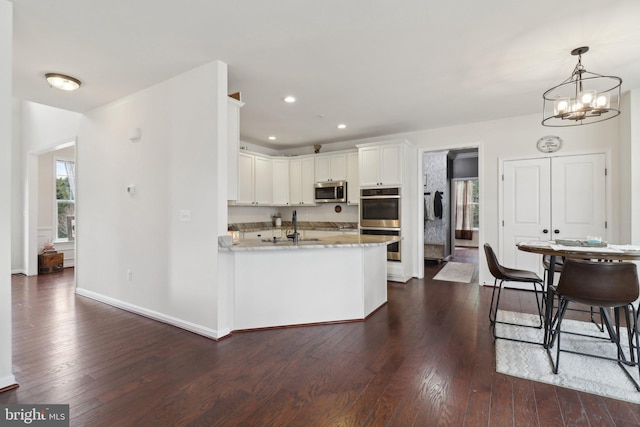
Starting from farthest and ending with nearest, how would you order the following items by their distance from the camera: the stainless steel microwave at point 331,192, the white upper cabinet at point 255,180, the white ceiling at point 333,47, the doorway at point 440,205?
1. the doorway at point 440,205
2. the stainless steel microwave at point 331,192
3. the white upper cabinet at point 255,180
4. the white ceiling at point 333,47

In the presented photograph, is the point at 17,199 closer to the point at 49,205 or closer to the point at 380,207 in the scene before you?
the point at 49,205

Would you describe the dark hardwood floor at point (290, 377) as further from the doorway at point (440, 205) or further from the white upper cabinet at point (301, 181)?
the doorway at point (440, 205)

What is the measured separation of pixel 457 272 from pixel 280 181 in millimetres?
4054

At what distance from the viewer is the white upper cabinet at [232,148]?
3.04m

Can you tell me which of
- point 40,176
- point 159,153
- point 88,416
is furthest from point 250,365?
point 40,176

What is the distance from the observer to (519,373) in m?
2.25

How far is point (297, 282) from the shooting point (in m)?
3.20

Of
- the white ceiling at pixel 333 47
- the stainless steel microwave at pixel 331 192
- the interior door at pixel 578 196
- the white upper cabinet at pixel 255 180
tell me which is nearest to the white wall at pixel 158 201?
the white ceiling at pixel 333 47

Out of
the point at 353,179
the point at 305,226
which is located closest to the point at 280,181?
the point at 305,226

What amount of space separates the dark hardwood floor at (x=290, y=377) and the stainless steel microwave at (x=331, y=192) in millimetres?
2854

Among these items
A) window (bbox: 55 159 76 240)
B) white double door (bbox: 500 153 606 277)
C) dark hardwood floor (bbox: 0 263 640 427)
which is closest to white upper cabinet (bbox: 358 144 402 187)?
white double door (bbox: 500 153 606 277)

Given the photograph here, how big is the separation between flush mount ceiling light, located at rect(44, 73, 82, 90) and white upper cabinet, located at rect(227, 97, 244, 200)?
5.79ft

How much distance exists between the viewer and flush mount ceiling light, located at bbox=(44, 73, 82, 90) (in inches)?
123

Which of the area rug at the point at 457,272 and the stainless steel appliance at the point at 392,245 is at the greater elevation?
the stainless steel appliance at the point at 392,245
